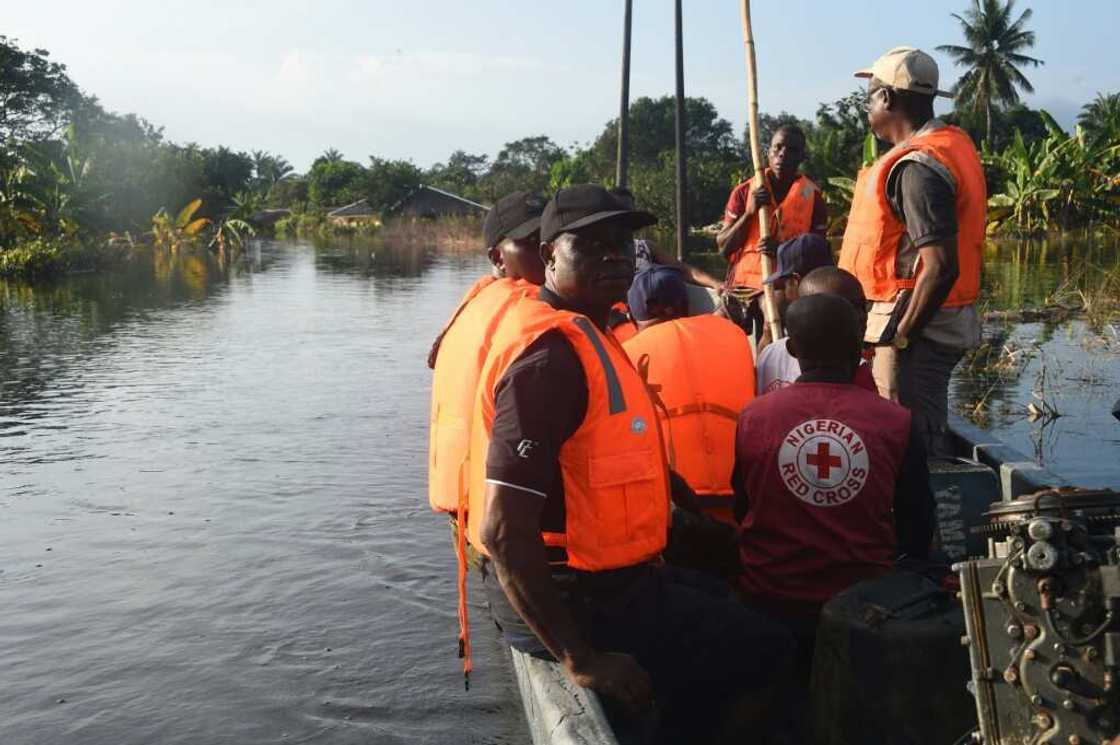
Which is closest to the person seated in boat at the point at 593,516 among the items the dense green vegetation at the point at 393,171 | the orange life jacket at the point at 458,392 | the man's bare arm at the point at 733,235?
the orange life jacket at the point at 458,392

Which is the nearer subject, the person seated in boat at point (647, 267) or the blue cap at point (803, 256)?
the person seated in boat at point (647, 267)

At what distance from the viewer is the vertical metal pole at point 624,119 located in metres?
12.4

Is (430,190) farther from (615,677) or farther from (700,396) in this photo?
(615,677)

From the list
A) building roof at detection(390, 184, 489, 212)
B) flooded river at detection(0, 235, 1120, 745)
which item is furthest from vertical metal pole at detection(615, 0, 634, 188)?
building roof at detection(390, 184, 489, 212)

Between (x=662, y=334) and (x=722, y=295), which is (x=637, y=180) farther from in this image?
(x=662, y=334)

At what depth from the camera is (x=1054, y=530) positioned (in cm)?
216

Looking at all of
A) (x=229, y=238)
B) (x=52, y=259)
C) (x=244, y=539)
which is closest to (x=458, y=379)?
(x=244, y=539)

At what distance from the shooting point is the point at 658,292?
4344 millimetres

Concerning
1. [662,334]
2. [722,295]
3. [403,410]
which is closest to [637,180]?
[403,410]

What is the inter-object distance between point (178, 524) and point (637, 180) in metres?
48.3

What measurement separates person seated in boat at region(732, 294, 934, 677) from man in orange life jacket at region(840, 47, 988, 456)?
121 centimetres

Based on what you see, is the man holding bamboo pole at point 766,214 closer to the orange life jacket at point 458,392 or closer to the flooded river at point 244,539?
the flooded river at point 244,539

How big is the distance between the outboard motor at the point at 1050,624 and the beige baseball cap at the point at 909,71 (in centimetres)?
266

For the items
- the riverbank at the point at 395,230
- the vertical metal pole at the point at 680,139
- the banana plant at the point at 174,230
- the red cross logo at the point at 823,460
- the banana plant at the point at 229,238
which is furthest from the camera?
the riverbank at the point at 395,230
